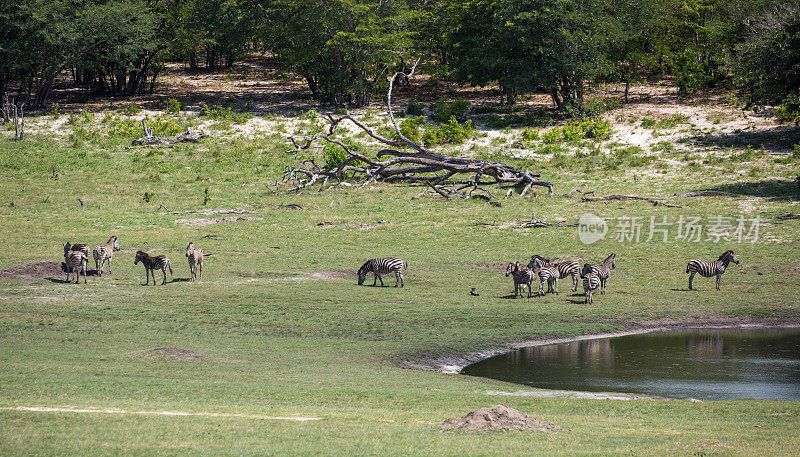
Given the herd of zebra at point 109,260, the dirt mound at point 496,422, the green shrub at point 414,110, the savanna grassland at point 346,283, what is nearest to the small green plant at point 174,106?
the savanna grassland at point 346,283

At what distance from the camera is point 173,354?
14727mm

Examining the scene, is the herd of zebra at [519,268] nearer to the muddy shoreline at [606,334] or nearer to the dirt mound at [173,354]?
the muddy shoreline at [606,334]

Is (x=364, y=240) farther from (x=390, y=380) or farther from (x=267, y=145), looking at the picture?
(x=267, y=145)

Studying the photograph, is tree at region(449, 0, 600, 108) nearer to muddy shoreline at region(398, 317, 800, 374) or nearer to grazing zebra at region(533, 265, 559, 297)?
grazing zebra at region(533, 265, 559, 297)

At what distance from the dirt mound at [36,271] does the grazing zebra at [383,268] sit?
8.85 metres

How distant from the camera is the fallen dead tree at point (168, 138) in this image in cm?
4888

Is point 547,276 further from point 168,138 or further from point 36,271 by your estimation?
point 168,138

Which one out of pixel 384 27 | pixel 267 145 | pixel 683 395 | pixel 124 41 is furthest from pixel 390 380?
pixel 124 41

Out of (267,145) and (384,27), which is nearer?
(267,145)

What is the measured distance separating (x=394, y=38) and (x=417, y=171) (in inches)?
745

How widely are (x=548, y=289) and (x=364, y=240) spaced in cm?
901

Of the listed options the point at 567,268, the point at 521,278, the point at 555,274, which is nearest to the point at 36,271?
the point at 521,278

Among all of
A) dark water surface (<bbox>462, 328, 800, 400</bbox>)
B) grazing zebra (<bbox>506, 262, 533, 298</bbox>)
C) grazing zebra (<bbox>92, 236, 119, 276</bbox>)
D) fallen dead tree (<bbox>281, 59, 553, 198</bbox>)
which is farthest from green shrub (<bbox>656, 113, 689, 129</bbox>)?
grazing zebra (<bbox>92, 236, 119, 276</bbox>)

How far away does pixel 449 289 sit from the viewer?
77.0 ft
